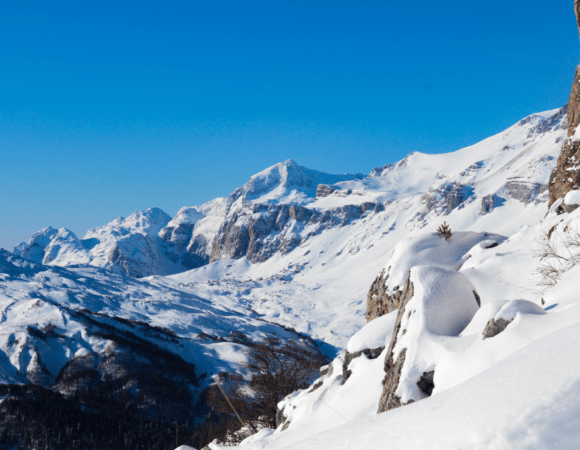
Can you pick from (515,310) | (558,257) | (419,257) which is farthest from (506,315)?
(419,257)

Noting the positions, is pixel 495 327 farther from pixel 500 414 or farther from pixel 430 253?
pixel 430 253

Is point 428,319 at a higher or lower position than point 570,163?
lower

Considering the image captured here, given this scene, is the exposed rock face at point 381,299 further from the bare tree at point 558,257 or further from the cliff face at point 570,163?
the cliff face at point 570,163

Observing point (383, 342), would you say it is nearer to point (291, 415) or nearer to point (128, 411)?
point (291, 415)

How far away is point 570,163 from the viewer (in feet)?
63.5

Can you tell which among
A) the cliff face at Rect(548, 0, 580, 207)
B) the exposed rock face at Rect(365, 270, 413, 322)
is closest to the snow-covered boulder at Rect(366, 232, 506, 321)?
the exposed rock face at Rect(365, 270, 413, 322)

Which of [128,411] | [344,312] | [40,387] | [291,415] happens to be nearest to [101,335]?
→ [40,387]

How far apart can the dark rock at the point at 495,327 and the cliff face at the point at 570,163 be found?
16.2 metres

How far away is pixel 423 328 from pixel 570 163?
57.3 feet

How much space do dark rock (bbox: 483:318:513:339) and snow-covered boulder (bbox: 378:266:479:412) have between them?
0.85 metres

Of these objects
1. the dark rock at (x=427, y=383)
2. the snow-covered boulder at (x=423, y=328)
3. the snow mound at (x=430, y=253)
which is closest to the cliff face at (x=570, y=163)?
the snow mound at (x=430, y=253)

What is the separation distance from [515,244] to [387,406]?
10666 millimetres

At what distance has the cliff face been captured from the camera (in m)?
18.6

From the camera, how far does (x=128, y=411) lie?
4321 inches
